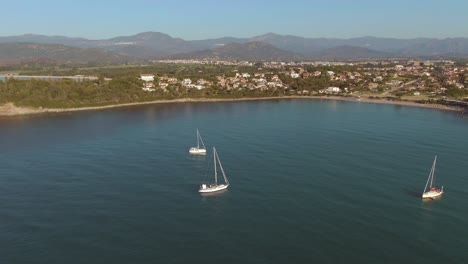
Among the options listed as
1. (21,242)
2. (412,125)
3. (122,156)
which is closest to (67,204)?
(21,242)

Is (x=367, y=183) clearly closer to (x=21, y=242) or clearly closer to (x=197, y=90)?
(x=21, y=242)

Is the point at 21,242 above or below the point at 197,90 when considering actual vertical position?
below

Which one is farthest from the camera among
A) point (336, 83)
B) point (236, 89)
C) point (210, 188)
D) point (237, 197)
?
point (336, 83)

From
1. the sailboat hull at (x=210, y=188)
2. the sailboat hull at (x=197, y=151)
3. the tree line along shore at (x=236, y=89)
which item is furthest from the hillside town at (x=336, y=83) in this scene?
the sailboat hull at (x=210, y=188)

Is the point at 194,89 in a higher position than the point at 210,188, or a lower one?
higher

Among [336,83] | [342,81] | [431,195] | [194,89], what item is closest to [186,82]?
[194,89]

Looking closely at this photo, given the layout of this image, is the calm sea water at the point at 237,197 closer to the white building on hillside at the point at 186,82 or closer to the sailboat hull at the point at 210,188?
the sailboat hull at the point at 210,188

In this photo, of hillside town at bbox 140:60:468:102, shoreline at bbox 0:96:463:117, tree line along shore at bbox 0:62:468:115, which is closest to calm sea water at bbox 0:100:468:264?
shoreline at bbox 0:96:463:117

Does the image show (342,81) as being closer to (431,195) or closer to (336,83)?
Result: (336,83)
